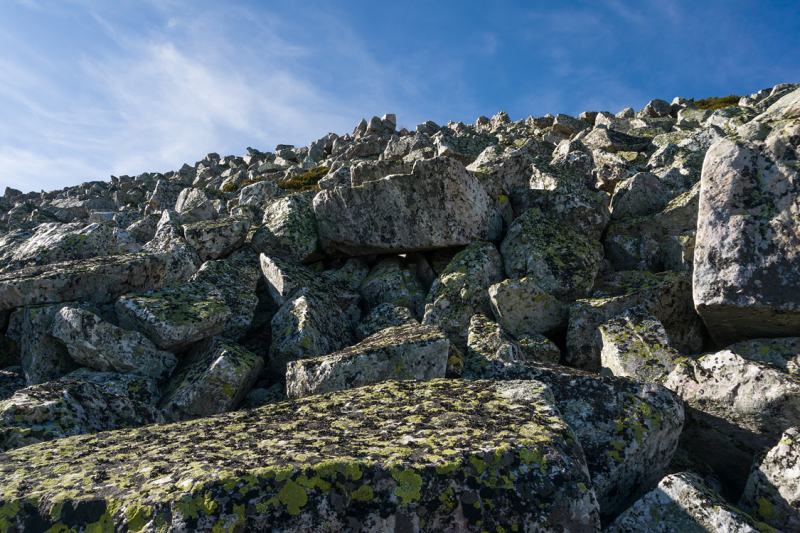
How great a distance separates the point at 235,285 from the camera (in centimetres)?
921

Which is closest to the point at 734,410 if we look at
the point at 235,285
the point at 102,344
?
the point at 235,285

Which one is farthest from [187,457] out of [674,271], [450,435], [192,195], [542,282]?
[192,195]

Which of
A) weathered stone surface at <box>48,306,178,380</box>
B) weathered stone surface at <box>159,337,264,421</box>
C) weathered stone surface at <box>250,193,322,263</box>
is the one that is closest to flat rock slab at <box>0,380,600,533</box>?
weathered stone surface at <box>159,337,264,421</box>

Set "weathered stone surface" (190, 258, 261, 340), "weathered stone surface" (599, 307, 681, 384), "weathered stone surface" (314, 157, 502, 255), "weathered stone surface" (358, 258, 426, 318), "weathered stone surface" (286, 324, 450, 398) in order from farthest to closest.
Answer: "weathered stone surface" (314, 157, 502, 255)
"weathered stone surface" (358, 258, 426, 318)
"weathered stone surface" (190, 258, 261, 340)
"weathered stone surface" (599, 307, 681, 384)
"weathered stone surface" (286, 324, 450, 398)

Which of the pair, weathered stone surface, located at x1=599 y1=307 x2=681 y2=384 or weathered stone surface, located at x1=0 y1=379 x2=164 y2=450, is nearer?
weathered stone surface, located at x1=0 y1=379 x2=164 y2=450

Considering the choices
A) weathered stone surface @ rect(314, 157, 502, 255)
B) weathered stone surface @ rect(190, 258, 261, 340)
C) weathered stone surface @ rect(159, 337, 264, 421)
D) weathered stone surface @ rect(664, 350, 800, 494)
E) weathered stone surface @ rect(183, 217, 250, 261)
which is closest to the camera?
weathered stone surface @ rect(664, 350, 800, 494)

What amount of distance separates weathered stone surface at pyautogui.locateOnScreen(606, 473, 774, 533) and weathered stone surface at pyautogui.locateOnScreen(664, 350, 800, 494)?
1518 mm

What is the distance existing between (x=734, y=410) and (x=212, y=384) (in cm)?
661

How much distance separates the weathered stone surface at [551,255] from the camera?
8523 millimetres

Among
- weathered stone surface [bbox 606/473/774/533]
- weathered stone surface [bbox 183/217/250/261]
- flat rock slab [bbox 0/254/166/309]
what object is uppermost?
weathered stone surface [bbox 183/217/250/261]

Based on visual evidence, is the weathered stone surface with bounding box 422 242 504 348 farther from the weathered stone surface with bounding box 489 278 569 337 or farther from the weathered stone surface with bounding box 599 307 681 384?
the weathered stone surface with bounding box 599 307 681 384

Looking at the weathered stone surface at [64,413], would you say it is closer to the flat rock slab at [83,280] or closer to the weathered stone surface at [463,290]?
the flat rock slab at [83,280]

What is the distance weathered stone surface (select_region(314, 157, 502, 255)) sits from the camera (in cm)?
973

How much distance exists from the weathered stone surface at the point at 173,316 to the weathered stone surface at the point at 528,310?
4.96 m
